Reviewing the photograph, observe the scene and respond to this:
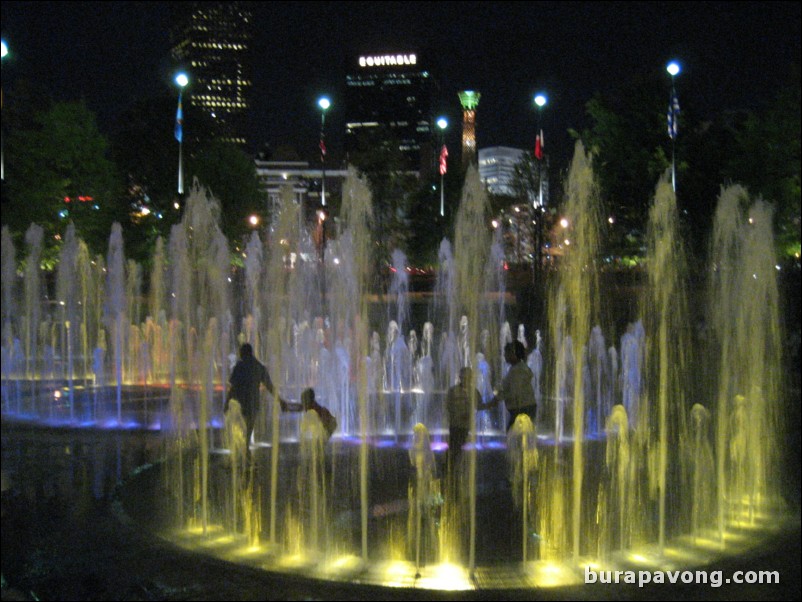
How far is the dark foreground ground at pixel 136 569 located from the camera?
5723 mm

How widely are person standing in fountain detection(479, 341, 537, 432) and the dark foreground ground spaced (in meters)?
2.66

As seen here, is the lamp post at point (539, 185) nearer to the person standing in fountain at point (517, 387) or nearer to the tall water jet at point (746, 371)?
the tall water jet at point (746, 371)

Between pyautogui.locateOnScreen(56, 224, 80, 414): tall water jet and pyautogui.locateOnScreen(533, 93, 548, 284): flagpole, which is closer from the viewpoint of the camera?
pyautogui.locateOnScreen(533, 93, 548, 284): flagpole

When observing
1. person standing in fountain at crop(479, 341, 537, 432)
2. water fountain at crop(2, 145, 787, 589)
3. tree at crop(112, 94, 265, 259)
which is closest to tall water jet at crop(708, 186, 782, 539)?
water fountain at crop(2, 145, 787, 589)

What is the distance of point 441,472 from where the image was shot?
9.39 m

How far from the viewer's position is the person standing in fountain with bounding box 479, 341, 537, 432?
28.8 feet

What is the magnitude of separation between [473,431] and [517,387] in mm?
682

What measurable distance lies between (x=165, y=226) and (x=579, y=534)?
1438 inches

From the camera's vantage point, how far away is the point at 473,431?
8539 mm

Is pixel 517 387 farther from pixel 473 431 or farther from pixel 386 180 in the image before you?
pixel 386 180

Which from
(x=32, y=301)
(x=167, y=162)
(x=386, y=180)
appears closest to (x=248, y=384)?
(x=32, y=301)

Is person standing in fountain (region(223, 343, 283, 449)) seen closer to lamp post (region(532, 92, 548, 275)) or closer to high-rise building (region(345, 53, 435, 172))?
lamp post (region(532, 92, 548, 275))

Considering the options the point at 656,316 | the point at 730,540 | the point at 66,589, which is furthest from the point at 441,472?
the point at 656,316

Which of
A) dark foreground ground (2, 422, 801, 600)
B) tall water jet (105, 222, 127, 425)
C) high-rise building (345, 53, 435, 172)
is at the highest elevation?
high-rise building (345, 53, 435, 172)
